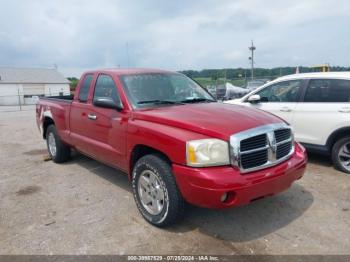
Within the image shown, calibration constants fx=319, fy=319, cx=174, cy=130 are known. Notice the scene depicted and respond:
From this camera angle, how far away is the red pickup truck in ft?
10.3

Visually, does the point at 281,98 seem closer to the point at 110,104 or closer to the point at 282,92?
the point at 282,92

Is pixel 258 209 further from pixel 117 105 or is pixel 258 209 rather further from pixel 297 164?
pixel 117 105

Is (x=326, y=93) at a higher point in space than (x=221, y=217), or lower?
higher

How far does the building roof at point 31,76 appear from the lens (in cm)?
5003

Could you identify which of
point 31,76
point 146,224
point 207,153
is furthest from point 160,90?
point 31,76

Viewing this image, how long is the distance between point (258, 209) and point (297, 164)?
0.84 m

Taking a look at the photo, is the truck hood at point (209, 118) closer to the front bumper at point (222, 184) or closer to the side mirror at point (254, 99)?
the front bumper at point (222, 184)

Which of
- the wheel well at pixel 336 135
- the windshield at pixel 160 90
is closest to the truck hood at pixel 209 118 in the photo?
the windshield at pixel 160 90

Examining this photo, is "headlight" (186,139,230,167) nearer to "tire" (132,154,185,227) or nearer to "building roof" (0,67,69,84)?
"tire" (132,154,185,227)

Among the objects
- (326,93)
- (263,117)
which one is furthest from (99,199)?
(326,93)

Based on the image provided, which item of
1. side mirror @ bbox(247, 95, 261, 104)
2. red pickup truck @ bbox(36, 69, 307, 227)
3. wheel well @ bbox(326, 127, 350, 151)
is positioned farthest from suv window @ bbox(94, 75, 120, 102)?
wheel well @ bbox(326, 127, 350, 151)

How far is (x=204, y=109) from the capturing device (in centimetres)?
393

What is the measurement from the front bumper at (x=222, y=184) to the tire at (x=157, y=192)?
142mm

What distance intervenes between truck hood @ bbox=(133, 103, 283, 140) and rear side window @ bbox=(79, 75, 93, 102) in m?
1.60
